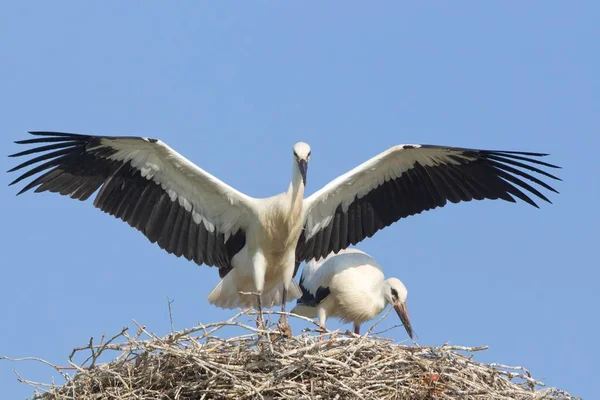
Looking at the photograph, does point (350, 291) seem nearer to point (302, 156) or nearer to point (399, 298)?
point (399, 298)

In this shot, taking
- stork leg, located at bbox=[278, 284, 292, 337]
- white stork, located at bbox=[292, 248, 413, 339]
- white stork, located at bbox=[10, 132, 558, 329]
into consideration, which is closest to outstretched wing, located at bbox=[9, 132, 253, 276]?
white stork, located at bbox=[10, 132, 558, 329]

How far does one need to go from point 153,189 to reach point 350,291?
2081mm

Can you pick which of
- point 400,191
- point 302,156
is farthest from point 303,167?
point 400,191

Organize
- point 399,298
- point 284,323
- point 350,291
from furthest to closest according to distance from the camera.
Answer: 1. point 350,291
2. point 399,298
3. point 284,323

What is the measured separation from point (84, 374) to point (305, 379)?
149cm

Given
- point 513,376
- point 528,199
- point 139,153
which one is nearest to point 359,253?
point 528,199

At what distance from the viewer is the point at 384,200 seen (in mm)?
10414

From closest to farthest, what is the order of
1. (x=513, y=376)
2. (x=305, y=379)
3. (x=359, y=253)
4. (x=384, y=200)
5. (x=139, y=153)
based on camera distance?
(x=305, y=379) < (x=513, y=376) < (x=139, y=153) < (x=384, y=200) < (x=359, y=253)

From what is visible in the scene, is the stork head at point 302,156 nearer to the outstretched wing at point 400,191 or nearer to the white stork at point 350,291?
the outstretched wing at point 400,191

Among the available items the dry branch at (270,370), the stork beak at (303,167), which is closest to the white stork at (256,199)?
the stork beak at (303,167)

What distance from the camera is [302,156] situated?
9438 mm

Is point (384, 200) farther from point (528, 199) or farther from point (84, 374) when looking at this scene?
point (84, 374)

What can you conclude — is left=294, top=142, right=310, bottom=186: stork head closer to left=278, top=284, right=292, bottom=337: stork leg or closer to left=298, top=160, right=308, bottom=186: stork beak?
left=298, top=160, right=308, bottom=186: stork beak

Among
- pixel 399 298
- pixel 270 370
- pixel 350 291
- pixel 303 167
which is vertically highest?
pixel 303 167
